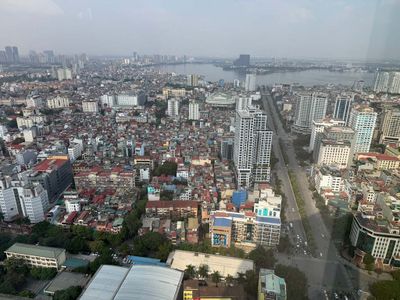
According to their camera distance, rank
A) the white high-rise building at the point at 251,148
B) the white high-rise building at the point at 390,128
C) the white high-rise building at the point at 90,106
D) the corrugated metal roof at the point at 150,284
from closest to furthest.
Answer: the corrugated metal roof at the point at 150,284
the white high-rise building at the point at 251,148
the white high-rise building at the point at 390,128
the white high-rise building at the point at 90,106

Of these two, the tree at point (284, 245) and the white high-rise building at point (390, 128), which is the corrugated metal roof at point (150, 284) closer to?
the tree at point (284, 245)

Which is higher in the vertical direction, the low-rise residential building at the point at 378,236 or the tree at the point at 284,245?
the low-rise residential building at the point at 378,236

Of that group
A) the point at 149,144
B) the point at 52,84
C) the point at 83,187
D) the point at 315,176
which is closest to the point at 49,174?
the point at 83,187

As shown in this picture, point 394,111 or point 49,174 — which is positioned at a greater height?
point 394,111

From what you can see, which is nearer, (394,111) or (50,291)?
(50,291)

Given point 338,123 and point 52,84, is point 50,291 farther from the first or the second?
point 52,84

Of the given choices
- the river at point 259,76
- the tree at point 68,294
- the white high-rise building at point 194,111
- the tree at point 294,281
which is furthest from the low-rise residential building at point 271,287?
the river at point 259,76
